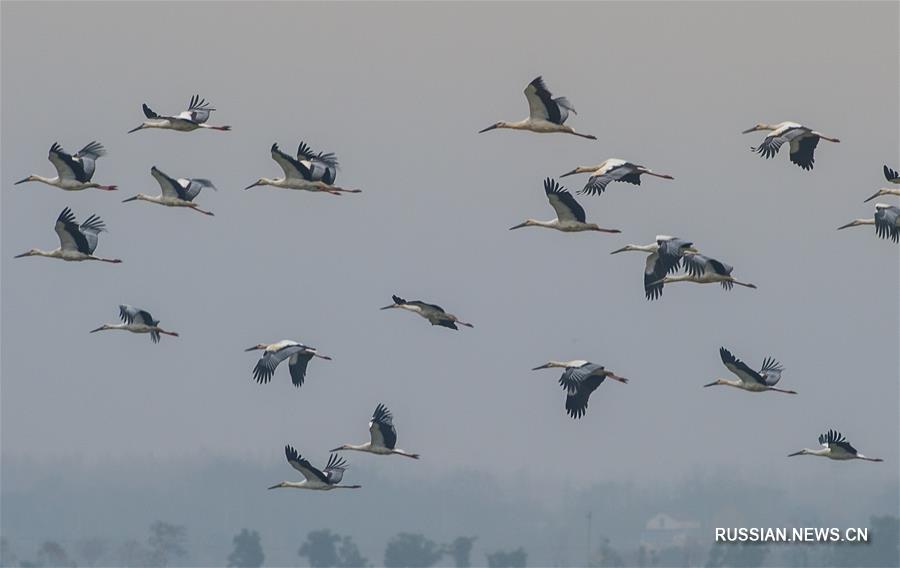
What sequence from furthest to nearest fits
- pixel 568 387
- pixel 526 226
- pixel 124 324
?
pixel 124 324, pixel 526 226, pixel 568 387

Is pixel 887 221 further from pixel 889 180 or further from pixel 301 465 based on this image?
pixel 301 465

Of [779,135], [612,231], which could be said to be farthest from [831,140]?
[612,231]

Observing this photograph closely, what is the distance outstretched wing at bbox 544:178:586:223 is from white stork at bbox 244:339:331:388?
581cm

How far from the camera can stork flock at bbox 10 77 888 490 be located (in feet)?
137

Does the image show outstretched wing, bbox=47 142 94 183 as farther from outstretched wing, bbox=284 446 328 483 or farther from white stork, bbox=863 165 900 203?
white stork, bbox=863 165 900 203

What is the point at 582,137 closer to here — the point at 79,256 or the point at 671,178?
the point at 671,178

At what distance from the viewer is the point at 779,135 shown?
43250 millimetres

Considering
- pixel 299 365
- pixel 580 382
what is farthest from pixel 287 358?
pixel 580 382

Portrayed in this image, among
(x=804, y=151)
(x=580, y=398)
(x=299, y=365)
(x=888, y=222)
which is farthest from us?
(x=299, y=365)

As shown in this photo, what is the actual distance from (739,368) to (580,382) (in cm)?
459

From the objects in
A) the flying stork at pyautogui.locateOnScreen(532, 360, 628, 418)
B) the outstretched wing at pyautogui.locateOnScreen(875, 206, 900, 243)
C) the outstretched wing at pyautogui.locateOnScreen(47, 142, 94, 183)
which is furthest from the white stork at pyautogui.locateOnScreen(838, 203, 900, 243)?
the outstretched wing at pyautogui.locateOnScreen(47, 142, 94, 183)

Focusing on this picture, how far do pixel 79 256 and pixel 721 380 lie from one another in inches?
583

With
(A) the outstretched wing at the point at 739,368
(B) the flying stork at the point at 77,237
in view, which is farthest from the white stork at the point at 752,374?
(B) the flying stork at the point at 77,237

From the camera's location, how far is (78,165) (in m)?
46.7
